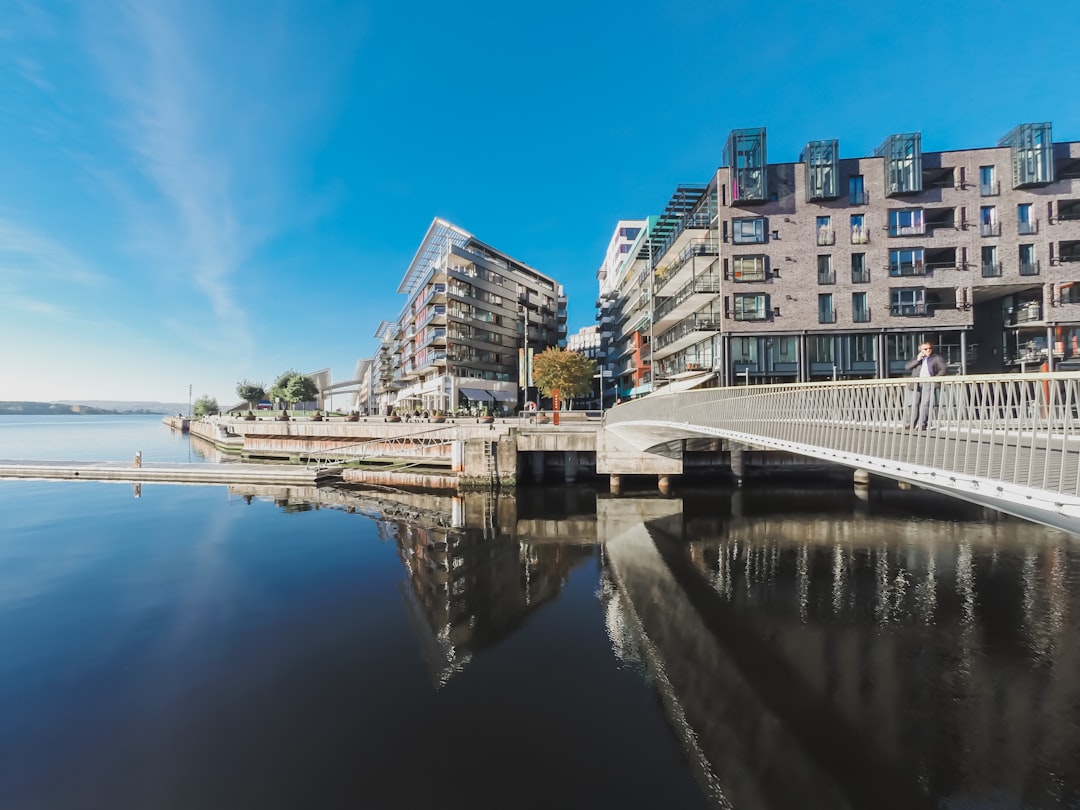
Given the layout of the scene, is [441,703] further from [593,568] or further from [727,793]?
[593,568]

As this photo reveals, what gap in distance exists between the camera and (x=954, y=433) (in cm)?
771

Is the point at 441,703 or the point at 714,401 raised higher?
the point at 714,401

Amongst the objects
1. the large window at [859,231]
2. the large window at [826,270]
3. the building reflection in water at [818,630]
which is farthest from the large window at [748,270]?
the building reflection in water at [818,630]

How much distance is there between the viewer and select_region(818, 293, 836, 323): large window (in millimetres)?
38062

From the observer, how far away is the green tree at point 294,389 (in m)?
97.1

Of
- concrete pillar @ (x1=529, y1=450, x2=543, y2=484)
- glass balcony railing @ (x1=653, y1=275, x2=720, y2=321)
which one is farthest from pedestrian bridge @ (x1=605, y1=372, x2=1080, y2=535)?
glass balcony railing @ (x1=653, y1=275, x2=720, y2=321)

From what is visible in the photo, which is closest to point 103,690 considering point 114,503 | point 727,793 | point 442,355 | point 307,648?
point 307,648

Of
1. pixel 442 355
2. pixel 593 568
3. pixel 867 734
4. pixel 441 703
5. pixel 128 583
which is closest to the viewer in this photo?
pixel 867 734

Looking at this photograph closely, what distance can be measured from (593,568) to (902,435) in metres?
11.0

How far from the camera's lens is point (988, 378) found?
22.0 ft

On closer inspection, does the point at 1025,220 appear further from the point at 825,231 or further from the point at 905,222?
the point at 825,231

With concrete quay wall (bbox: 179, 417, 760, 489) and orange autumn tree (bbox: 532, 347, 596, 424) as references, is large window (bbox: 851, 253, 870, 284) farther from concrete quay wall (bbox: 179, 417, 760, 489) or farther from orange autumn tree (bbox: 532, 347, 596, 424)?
orange autumn tree (bbox: 532, 347, 596, 424)

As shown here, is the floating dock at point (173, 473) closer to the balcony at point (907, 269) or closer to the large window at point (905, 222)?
the balcony at point (907, 269)

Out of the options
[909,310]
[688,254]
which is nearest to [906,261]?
[909,310]
